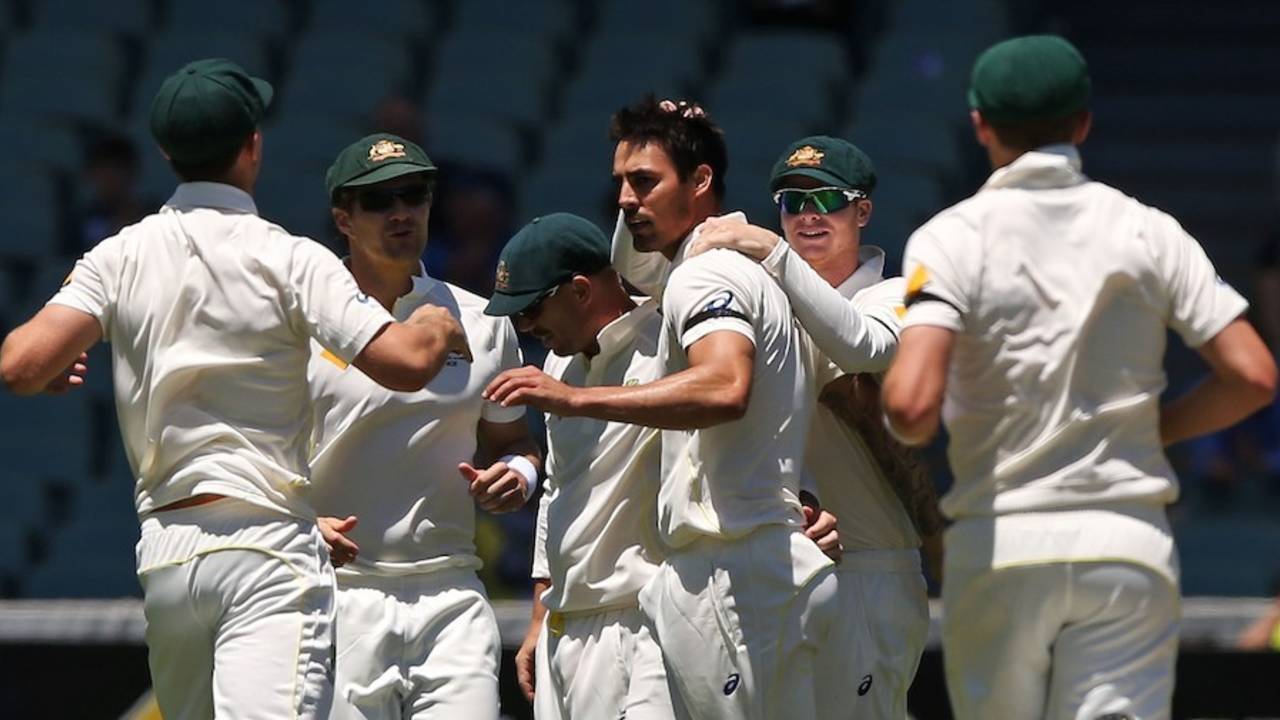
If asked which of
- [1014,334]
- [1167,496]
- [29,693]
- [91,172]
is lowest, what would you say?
[29,693]

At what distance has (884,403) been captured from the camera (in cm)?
460

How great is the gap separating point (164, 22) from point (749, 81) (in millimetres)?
3594

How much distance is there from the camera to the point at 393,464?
6168 mm

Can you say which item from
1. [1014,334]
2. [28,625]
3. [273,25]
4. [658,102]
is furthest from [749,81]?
[1014,334]

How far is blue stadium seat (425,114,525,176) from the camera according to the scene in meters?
12.6

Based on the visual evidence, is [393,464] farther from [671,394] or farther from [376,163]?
[671,394]

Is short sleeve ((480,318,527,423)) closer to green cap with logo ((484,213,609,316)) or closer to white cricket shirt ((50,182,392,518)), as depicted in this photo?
green cap with logo ((484,213,609,316))

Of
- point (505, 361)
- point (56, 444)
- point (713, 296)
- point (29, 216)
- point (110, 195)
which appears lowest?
point (56, 444)

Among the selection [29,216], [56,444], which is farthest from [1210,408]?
[29,216]

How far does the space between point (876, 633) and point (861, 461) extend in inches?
17.3

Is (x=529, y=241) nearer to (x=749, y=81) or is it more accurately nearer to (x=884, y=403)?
(x=884, y=403)

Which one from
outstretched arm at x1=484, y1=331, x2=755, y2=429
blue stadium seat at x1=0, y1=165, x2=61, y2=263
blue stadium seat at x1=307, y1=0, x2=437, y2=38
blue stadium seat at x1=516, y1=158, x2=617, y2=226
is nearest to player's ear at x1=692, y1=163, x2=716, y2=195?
outstretched arm at x1=484, y1=331, x2=755, y2=429

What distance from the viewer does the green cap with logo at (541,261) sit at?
5809 millimetres

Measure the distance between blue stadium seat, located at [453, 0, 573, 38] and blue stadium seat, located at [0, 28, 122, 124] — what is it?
6.87 ft
